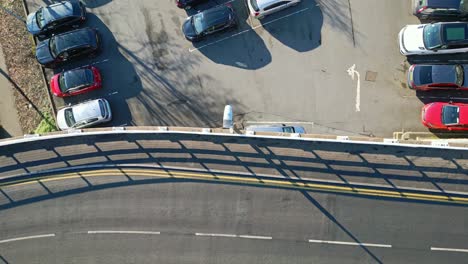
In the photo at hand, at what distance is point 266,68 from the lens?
2878cm

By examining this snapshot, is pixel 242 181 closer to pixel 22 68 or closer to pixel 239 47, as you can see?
pixel 239 47

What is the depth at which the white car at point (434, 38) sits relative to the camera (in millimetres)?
26391

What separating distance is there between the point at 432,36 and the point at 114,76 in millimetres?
19986

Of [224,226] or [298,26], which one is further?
[298,26]

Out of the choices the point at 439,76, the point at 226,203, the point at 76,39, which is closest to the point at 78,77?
the point at 76,39

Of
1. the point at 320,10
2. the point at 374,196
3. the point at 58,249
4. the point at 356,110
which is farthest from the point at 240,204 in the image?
the point at 320,10

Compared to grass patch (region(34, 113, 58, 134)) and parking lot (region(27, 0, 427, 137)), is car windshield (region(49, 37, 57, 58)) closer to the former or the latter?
parking lot (region(27, 0, 427, 137))

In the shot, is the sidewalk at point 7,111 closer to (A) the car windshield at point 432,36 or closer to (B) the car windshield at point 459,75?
(A) the car windshield at point 432,36

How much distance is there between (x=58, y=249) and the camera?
1051 inches

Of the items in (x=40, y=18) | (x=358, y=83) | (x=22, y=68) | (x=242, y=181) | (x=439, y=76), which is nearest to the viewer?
(x=242, y=181)

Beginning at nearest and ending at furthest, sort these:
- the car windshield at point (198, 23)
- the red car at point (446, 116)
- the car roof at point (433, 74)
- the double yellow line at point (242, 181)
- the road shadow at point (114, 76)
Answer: the double yellow line at point (242, 181)
the red car at point (446, 116)
the car roof at point (433, 74)
the car windshield at point (198, 23)
the road shadow at point (114, 76)

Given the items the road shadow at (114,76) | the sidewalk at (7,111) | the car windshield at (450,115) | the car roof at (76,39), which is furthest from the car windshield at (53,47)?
the car windshield at (450,115)

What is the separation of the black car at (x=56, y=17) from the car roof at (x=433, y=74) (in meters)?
21.4

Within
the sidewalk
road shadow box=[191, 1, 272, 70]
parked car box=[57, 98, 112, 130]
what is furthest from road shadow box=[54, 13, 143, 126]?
road shadow box=[191, 1, 272, 70]
